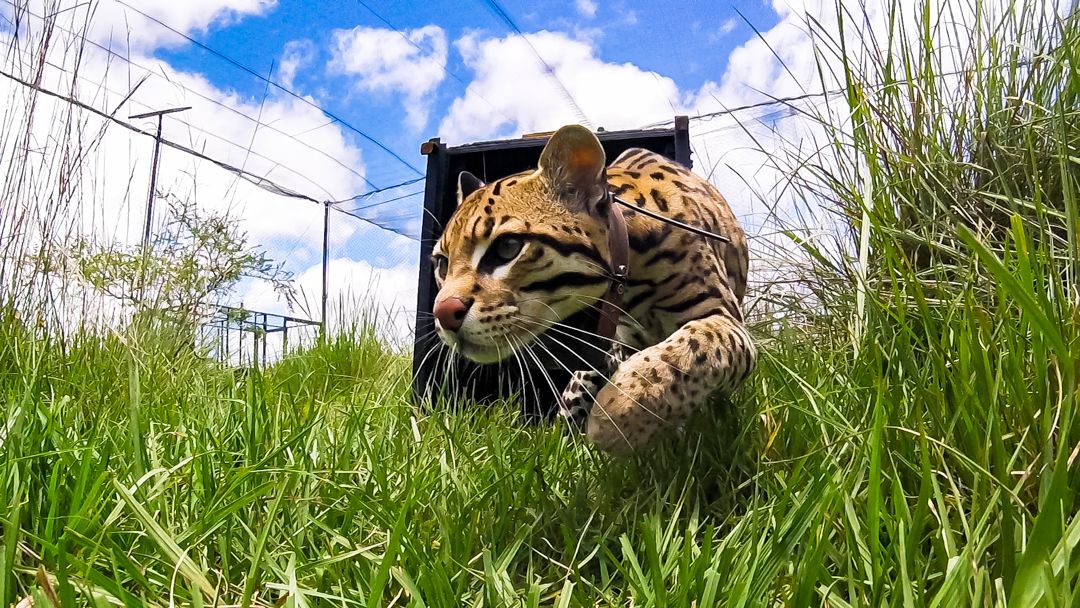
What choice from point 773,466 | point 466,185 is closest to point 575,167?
point 466,185

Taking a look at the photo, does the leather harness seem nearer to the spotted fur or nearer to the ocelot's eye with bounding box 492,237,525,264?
the spotted fur

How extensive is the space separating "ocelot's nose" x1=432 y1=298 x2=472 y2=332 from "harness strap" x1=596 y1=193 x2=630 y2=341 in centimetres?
28

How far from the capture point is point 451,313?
1374 millimetres

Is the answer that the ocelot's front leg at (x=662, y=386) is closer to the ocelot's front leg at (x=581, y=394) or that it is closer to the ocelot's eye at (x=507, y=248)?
the ocelot's eye at (x=507, y=248)

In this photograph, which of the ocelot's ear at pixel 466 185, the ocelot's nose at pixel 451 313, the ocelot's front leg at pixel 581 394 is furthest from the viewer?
the ocelot's front leg at pixel 581 394

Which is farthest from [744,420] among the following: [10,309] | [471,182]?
[10,309]

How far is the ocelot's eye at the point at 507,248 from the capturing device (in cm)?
148

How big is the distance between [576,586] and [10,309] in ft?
6.70

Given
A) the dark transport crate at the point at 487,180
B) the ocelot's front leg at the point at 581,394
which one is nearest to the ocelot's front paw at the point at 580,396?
the ocelot's front leg at the point at 581,394

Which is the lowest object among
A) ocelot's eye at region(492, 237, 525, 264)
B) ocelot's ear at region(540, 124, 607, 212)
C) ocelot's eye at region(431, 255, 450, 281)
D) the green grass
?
the green grass

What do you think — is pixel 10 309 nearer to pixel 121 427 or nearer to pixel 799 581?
pixel 121 427

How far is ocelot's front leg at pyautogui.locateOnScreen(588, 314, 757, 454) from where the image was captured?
1.25 meters

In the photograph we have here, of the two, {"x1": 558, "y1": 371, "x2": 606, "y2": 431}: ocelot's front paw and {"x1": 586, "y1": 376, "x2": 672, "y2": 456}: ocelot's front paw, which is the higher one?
{"x1": 586, "y1": 376, "x2": 672, "y2": 456}: ocelot's front paw

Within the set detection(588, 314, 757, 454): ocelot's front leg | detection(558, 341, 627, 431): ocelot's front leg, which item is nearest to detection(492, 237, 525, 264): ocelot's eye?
detection(588, 314, 757, 454): ocelot's front leg
